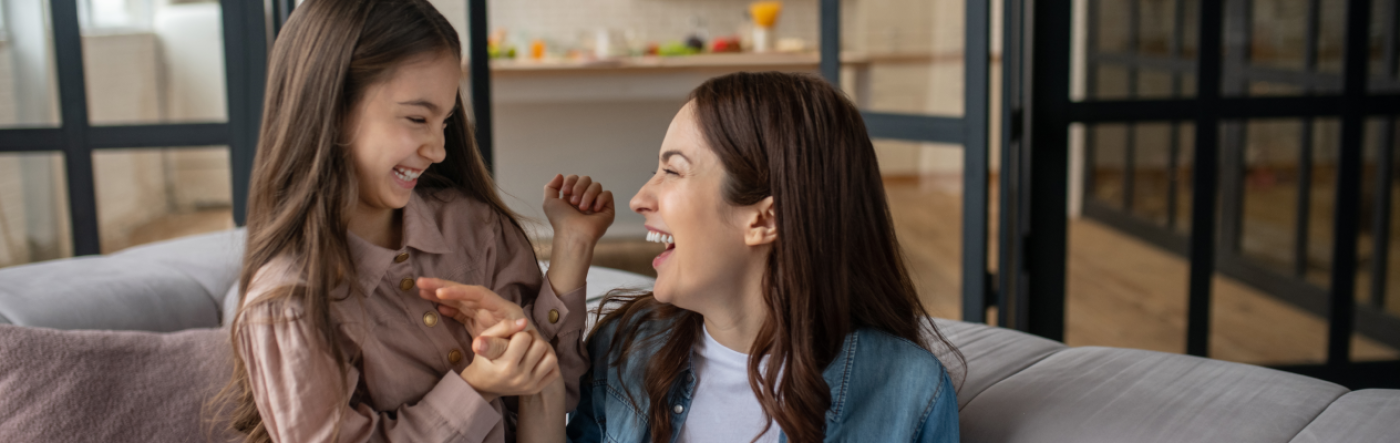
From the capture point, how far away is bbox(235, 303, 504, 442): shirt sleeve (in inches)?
33.9

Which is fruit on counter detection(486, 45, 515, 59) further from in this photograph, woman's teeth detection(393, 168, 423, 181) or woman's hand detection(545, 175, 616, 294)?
woman's teeth detection(393, 168, 423, 181)

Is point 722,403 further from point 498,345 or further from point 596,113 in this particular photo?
point 596,113

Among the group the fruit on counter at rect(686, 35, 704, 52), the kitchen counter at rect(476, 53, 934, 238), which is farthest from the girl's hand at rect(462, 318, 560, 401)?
the fruit on counter at rect(686, 35, 704, 52)

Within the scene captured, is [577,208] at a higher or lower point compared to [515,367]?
higher

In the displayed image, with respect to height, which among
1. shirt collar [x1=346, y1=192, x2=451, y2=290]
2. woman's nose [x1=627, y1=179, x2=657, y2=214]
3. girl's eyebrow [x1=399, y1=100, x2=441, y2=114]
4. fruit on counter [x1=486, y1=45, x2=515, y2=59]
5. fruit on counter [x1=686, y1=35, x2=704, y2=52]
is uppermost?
fruit on counter [x1=686, y1=35, x2=704, y2=52]

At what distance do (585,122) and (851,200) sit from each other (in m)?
4.05

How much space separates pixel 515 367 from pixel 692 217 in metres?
0.23

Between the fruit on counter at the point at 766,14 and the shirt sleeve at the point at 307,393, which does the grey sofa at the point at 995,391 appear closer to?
the shirt sleeve at the point at 307,393

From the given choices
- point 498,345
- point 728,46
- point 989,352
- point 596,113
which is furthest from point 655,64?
point 498,345

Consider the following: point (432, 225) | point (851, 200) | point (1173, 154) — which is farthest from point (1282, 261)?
point (432, 225)

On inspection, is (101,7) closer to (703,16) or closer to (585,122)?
(585,122)

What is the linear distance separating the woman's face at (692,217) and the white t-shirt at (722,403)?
0.09 m

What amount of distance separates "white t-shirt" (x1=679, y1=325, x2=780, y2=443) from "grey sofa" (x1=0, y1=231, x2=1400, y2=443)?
0.87ft

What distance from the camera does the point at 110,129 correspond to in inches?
92.3
